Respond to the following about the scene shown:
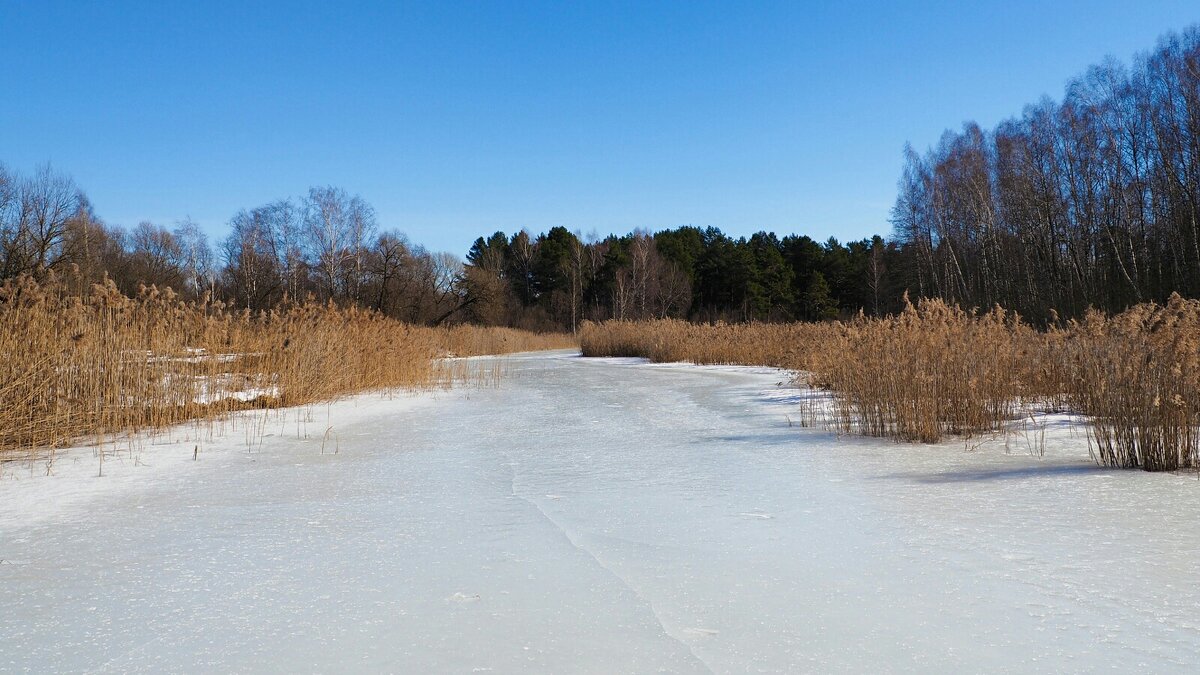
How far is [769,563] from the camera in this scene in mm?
2379

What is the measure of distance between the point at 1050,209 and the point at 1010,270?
3.56m

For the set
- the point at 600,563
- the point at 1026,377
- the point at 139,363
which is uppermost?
the point at 139,363

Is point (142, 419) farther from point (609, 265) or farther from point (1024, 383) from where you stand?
point (609, 265)

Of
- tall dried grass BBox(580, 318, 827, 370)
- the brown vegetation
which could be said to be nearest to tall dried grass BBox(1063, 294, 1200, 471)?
the brown vegetation

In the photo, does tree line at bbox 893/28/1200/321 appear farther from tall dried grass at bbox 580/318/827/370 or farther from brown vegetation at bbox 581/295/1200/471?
brown vegetation at bbox 581/295/1200/471

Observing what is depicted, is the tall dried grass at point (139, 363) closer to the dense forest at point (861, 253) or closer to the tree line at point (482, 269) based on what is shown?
the dense forest at point (861, 253)

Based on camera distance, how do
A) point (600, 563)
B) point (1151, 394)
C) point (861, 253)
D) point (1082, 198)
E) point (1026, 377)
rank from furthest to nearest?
point (861, 253)
point (1082, 198)
point (1026, 377)
point (1151, 394)
point (600, 563)

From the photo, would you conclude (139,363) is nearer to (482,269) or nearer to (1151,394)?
(1151,394)

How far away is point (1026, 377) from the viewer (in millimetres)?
6277

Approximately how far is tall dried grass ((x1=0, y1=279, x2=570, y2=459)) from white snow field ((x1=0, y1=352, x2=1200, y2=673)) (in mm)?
789

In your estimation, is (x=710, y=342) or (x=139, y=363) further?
(x=710, y=342)

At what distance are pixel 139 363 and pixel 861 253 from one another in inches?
Answer: 1940

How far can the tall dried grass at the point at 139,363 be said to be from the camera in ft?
16.1

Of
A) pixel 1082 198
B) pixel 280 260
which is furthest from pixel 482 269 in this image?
pixel 1082 198
